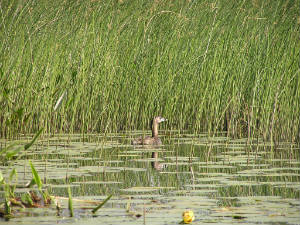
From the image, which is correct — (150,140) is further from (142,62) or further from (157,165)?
(157,165)

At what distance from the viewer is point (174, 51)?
1015 cm

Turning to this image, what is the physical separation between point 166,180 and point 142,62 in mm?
4106

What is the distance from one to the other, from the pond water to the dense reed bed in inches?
23.0

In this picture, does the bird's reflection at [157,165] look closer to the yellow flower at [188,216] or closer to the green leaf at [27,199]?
the green leaf at [27,199]

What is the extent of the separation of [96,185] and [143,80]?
13.8 ft

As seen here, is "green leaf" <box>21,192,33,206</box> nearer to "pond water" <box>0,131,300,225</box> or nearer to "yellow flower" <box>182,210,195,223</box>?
"pond water" <box>0,131,300,225</box>

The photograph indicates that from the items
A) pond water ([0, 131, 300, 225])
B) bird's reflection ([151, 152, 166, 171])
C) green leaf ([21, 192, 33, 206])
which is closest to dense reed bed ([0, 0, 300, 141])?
pond water ([0, 131, 300, 225])

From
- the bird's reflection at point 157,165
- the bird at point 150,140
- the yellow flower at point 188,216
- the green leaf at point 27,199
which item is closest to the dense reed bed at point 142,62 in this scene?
the bird at point 150,140

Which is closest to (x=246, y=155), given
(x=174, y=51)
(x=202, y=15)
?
(x=174, y=51)

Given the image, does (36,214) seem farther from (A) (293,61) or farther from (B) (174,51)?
(B) (174,51)

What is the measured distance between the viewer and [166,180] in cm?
628

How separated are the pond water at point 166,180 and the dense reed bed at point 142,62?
0.58 meters

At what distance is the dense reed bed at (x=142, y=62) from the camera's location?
9070 millimetres

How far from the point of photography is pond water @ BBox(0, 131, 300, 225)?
4758mm
